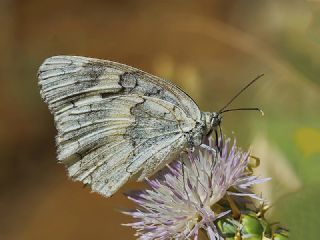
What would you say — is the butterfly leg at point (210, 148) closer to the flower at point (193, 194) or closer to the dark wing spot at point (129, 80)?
the flower at point (193, 194)

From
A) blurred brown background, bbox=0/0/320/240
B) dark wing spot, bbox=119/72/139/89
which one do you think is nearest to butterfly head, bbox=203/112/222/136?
dark wing spot, bbox=119/72/139/89

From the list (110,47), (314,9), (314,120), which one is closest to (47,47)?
(110,47)

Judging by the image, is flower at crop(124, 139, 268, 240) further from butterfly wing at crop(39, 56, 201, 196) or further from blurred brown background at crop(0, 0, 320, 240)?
blurred brown background at crop(0, 0, 320, 240)

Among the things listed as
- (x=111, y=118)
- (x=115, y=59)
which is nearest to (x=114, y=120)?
(x=111, y=118)

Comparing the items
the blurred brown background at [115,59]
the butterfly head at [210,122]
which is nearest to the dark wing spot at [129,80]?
the butterfly head at [210,122]

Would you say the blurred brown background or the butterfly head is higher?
the blurred brown background

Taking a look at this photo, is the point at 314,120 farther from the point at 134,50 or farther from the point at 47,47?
the point at 47,47

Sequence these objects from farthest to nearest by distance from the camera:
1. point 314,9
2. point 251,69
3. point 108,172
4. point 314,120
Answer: point 251,69 < point 314,9 < point 314,120 < point 108,172
